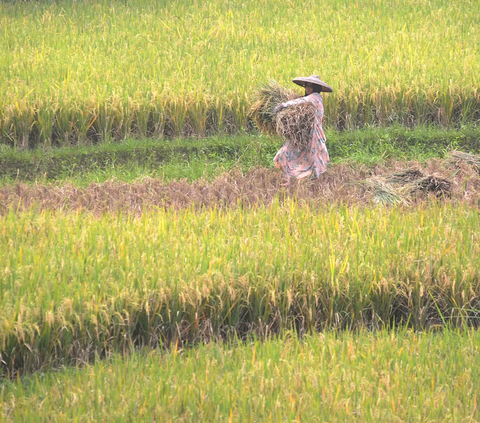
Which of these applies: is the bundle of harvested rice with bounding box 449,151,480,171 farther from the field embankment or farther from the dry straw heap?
the field embankment

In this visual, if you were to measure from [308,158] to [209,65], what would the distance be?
2889 mm

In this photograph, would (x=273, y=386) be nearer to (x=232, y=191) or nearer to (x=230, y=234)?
(x=230, y=234)

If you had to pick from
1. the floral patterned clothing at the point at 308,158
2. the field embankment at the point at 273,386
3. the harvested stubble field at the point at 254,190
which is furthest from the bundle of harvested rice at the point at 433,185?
the field embankment at the point at 273,386

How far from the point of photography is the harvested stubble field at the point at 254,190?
18.6 feet

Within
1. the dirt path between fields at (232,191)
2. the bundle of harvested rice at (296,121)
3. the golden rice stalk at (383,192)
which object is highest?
the bundle of harvested rice at (296,121)

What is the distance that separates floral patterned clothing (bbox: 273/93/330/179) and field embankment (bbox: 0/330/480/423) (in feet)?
9.35

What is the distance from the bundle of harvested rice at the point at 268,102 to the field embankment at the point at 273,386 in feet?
10.1

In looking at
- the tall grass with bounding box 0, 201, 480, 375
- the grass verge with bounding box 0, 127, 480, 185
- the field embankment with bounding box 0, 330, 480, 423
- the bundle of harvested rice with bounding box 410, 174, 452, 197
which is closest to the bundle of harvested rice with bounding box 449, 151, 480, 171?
the grass verge with bounding box 0, 127, 480, 185

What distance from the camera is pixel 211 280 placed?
3891 mm

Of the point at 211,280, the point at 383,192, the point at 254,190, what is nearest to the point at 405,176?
the point at 383,192

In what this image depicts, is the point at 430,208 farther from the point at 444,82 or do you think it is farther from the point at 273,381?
the point at 444,82

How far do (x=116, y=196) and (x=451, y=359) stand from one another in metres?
3.43

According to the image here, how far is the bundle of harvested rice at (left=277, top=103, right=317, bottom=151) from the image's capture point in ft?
19.5

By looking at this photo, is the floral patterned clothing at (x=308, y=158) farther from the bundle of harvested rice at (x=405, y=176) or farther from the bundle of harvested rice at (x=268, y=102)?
the bundle of harvested rice at (x=405, y=176)
